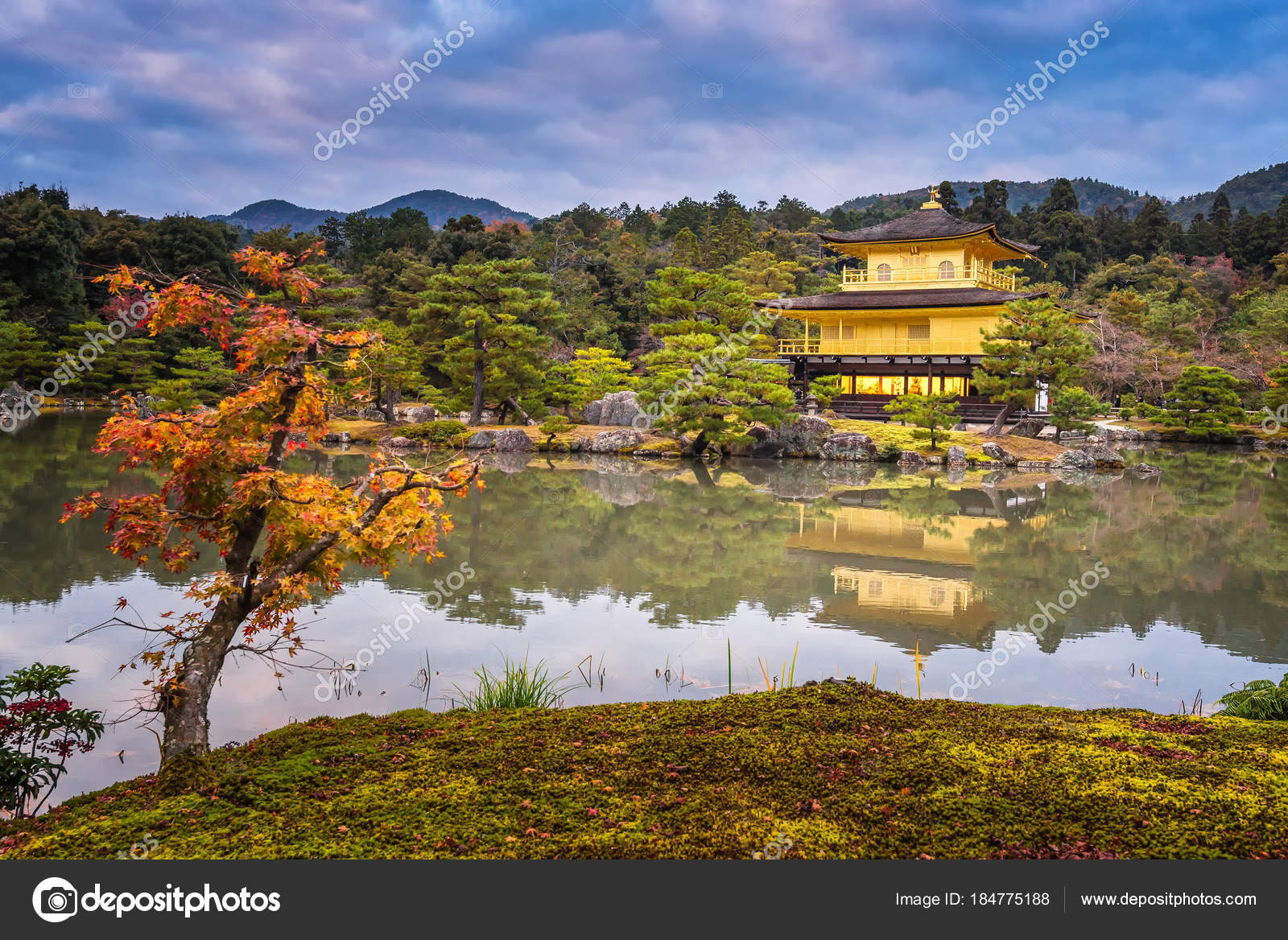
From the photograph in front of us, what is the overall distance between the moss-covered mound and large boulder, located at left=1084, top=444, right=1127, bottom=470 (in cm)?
1925

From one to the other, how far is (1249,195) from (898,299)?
103 m

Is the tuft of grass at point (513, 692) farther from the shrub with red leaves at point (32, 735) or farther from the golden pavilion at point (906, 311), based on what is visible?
the golden pavilion at point (906, 311)

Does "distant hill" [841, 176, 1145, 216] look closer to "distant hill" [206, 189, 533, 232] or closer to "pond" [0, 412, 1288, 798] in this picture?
"distant hill" [206, 189, 533, 232]

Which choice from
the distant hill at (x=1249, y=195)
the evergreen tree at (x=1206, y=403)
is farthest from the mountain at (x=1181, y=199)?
the evergreen tree at (x=1206, y=403)

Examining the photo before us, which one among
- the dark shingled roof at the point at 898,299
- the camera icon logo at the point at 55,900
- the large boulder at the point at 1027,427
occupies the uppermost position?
the dark shingled roof at the point at 898,299

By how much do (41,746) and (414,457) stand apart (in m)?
18.3

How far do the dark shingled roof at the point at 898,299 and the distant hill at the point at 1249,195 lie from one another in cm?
9047

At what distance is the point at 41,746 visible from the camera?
12.5 ft

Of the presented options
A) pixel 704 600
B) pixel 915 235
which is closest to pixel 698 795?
pixel 704 600

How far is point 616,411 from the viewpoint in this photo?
2786cm

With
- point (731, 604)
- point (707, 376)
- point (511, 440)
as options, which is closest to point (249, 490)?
point (731, 604)

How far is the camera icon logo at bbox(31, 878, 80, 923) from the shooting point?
245 cm

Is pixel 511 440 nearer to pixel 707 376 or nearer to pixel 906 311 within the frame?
pixel 707 376

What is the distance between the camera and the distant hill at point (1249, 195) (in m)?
102
